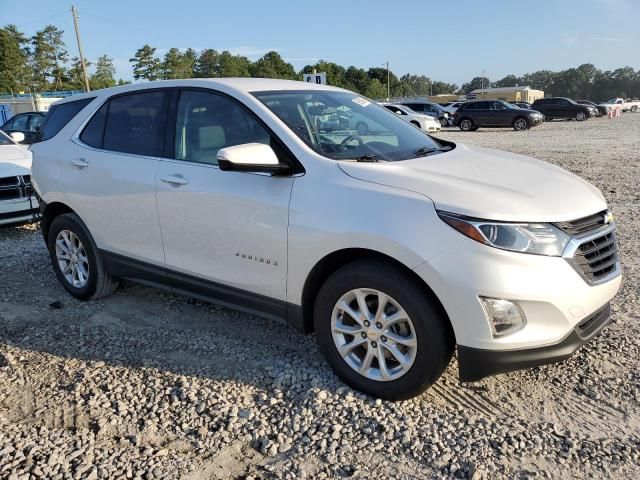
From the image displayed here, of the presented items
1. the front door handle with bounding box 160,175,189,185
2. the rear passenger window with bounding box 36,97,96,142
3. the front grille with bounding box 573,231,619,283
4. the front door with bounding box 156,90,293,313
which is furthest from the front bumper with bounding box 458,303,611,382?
the rear passenger window with bounding box 36,97,96,142

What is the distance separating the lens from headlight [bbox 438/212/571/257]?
8.86ft

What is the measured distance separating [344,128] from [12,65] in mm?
73986

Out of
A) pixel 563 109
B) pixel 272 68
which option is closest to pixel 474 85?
pixel 272 68

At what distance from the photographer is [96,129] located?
4590mm

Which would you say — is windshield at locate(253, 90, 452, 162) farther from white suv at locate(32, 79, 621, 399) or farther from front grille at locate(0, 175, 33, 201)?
front grille at locate(0, 175, 33, 201)

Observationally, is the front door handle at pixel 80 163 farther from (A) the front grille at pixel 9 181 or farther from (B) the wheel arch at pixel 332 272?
(A) the front grille at pixel 9 181

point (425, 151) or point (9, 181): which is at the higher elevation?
point (425, 151)

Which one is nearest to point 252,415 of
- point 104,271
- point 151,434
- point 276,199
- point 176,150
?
point 151,434

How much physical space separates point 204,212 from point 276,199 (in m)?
0.63

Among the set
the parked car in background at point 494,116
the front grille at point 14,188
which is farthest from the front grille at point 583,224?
the parked car in background at point 494,116

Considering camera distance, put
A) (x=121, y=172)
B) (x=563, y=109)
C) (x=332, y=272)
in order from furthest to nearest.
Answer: (x=563, y=109), (x=121, y=172), (x=332, y=272)

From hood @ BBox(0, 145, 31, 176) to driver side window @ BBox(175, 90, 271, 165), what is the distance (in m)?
4.02

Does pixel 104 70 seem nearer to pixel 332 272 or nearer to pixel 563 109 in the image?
pixel 563 109

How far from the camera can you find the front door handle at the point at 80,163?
14.8 ft
